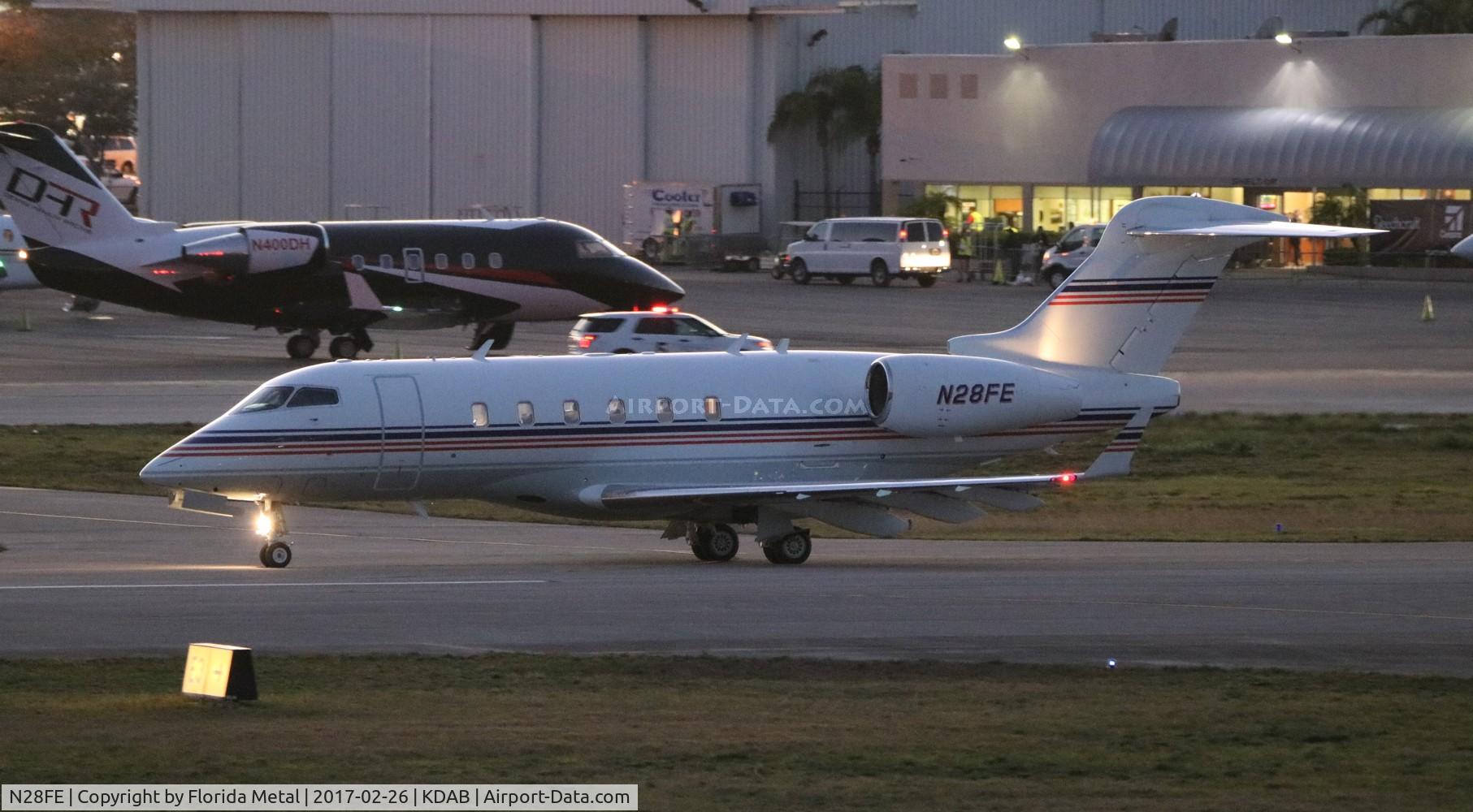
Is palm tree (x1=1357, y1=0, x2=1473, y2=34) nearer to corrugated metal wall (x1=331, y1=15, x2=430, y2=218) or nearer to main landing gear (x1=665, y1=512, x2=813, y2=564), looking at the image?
corrugated metal wall (x1=331, y1=15, x2=430, y2=218)

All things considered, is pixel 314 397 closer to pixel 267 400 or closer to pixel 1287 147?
pixel 267 400

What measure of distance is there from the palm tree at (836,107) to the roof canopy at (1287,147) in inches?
545

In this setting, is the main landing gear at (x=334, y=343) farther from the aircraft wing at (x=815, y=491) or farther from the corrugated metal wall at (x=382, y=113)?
the corrugated metal wall at (x=382, y=113)

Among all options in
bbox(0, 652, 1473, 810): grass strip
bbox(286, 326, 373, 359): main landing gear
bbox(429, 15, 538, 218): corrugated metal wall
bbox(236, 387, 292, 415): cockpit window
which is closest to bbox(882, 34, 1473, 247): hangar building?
bbox(429, 15, 538, 218): corrugated metal wall

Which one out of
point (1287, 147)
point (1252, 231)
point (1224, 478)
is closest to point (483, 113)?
point (1287, 147)

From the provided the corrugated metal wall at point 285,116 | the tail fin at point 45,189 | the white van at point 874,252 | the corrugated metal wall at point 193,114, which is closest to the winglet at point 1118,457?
the tail fin at point 45,189

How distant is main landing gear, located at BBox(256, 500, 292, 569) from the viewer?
24516 mm

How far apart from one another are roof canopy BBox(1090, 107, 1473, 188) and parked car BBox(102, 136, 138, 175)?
3241 inches

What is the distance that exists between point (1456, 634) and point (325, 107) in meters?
78.4

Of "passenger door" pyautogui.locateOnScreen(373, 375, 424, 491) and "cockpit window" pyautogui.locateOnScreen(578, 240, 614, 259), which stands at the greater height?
"cockpit window" pyautogui.locateOnScreen(578, 240, 614, 259)

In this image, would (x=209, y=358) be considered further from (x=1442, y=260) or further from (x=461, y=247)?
(x=1442, y=260)

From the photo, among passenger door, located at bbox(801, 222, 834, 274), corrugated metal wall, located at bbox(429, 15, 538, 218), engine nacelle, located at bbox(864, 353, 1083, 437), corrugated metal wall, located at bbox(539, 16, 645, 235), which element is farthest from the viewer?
corrugated metal wall, located at bbox(539, 16, 645, 235)

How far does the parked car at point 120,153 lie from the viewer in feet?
481

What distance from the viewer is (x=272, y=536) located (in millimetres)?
24703
